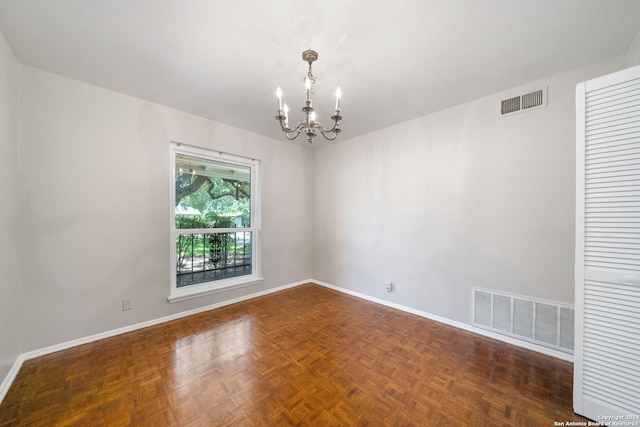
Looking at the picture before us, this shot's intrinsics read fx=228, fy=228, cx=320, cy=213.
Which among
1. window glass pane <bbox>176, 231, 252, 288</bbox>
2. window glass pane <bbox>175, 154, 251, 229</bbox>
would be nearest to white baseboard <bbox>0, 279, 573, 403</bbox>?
window glass pane <bbox>176, 231, 252, 288</bbox>

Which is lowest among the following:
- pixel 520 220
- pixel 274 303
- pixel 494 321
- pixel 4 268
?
pixel 274 303

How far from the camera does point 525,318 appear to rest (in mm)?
2332

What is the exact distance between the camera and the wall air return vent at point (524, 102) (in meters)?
2.25

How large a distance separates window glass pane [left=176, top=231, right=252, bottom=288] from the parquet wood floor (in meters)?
0.77

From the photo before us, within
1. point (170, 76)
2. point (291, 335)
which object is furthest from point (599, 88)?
point (170, 76)

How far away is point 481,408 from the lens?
5.21 feet

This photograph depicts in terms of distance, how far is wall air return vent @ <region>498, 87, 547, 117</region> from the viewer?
2252mm

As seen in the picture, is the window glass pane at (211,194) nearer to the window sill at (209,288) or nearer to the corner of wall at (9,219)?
the window sill at (209,288)

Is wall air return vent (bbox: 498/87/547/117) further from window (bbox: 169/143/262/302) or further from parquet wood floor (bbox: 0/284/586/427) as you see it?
window (bbox: 169/143/262/302)

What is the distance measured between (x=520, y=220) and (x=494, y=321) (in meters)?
1.14

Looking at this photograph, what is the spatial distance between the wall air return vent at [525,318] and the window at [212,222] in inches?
A: 123

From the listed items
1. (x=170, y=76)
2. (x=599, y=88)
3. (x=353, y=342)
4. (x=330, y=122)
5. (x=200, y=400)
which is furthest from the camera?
(x=330, y=122)

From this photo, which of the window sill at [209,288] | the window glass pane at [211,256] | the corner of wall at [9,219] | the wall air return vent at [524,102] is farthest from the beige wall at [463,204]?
the corner of wall at [9,219]

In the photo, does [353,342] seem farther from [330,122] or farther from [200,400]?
[330,122]
